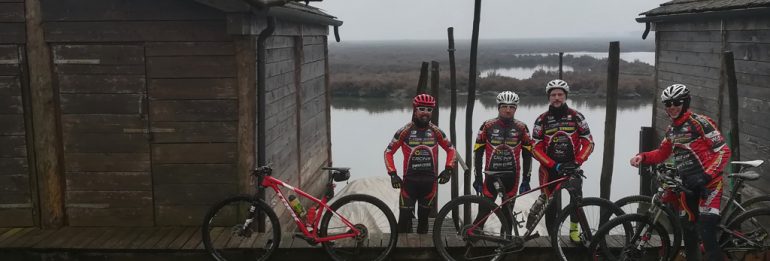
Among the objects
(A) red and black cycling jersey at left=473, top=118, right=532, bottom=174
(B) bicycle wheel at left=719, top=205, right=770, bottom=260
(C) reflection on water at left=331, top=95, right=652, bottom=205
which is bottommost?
(C) reflection on water at left=331, top=95, right=652, bottom=205

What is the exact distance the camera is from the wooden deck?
6242 mm

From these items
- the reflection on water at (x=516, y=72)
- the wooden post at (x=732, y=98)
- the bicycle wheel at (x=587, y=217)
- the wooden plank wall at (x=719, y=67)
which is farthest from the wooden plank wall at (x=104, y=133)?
the reflection on water at (x=516, y=72)

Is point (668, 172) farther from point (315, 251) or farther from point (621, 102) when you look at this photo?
point (621, 102)

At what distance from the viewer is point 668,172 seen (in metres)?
5.52

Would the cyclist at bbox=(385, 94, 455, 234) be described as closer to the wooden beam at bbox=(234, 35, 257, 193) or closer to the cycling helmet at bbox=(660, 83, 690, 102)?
the wooden beam at bbox=(234, 35, 257, 193)

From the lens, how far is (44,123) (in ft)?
22.7

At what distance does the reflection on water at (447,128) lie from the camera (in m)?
18.4

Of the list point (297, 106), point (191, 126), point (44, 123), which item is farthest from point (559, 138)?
point (44, 123)

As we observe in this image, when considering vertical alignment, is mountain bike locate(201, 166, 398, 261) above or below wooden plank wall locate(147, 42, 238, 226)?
below

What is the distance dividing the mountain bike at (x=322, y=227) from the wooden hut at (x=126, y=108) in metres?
0.88

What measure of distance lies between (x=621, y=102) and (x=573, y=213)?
3025 cm

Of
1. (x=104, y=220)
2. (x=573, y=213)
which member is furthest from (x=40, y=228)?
(x=573, y=213)

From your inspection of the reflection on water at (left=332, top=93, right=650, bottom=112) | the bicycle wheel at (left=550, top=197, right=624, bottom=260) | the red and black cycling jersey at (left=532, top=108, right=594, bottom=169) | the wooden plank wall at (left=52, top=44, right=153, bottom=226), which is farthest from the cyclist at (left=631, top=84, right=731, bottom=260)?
the reflection on water at (left=332, top=93, right=650, bottom=112)

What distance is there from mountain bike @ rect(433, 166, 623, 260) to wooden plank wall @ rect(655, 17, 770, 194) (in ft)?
11.4
